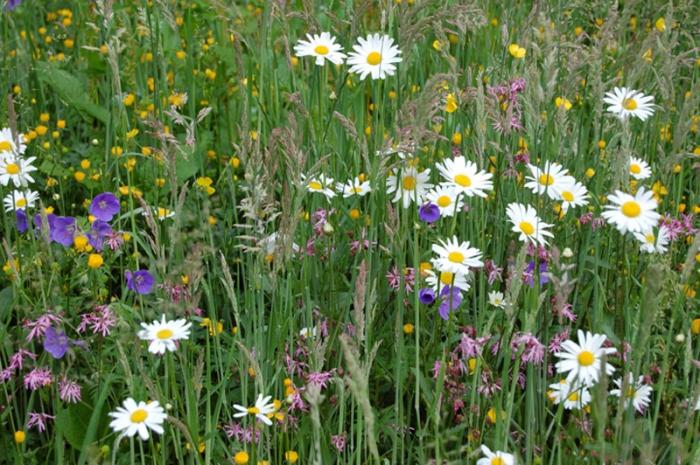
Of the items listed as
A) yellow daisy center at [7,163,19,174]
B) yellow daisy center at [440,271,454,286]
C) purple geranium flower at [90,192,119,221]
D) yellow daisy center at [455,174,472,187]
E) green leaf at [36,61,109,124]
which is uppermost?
green leaf at [36,61,109,124]

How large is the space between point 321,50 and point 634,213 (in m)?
0.95

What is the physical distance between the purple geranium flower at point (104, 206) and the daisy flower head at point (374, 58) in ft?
2.24

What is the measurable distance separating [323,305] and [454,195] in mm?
410

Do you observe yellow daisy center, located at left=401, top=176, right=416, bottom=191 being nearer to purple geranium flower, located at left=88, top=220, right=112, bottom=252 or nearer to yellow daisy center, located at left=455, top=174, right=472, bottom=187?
yellow daisy center, located at left=455, top=174, right=472, bottom=187

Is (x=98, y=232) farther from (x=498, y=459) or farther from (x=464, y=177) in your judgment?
(x=498, y=459)

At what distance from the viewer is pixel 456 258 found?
77.5 inches

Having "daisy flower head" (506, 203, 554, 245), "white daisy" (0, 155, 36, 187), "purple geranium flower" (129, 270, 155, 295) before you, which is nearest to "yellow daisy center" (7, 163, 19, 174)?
"white daisy" (0, 155, 36, 187)

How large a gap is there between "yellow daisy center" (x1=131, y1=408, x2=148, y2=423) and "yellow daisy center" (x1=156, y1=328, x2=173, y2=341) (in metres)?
0.19

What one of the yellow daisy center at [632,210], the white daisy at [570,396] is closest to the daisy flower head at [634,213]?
the yellow daisy center at [632,210]

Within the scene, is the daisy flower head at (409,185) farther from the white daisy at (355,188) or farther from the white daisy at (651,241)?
the white daisy at (651,241)

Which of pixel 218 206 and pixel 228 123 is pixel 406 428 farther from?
pixel 228 123

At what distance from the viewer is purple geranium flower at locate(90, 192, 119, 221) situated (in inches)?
90.8

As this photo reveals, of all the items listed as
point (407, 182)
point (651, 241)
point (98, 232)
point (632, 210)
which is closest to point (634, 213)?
point (632, 210)

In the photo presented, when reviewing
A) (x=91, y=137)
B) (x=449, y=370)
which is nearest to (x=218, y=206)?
(x=91, y=137)
